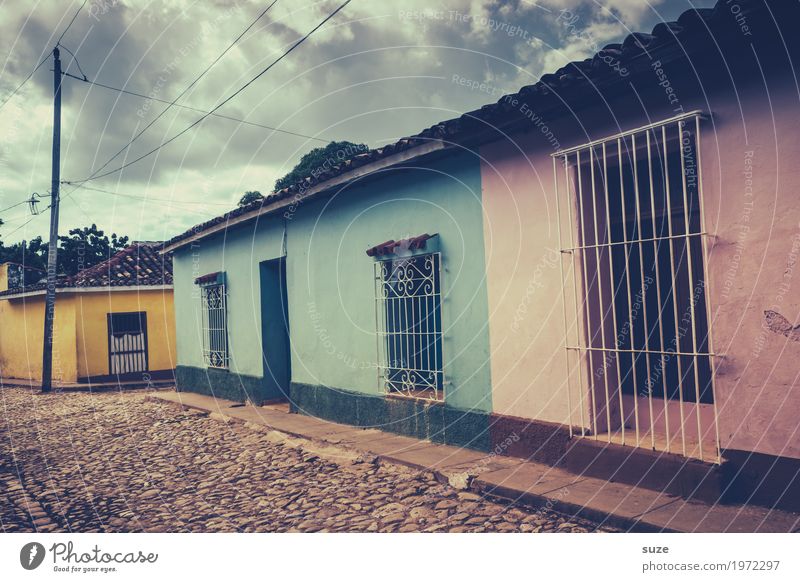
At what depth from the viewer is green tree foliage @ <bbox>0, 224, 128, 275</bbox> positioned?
23.3 meters

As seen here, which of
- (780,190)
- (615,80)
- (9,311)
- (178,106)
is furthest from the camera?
(9,311)

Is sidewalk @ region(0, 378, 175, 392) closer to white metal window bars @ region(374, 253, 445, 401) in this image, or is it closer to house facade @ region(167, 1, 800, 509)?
house facade @ region(167, 1, 800, 509)

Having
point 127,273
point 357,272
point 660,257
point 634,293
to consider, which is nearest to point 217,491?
point 357,272

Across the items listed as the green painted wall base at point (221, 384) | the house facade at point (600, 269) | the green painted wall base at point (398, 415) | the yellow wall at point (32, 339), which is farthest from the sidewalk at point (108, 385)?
the house facade at point (600, 269)

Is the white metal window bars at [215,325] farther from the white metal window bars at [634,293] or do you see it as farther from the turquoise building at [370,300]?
the white metal window bars at [634,293]

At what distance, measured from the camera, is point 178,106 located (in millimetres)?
8359

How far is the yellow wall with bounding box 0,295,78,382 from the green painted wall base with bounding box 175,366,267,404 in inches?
222

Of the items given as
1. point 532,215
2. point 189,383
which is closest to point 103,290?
point 189,383

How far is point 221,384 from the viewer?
10.9m

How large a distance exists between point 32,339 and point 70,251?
5.16 meters

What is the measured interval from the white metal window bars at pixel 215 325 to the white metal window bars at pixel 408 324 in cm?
483

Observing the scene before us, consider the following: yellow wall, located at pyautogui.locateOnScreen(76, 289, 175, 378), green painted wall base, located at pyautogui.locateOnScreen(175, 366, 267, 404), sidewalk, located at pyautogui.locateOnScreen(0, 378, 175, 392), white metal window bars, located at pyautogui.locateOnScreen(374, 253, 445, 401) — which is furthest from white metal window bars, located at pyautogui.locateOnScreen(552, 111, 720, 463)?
yellow wall, located at pyautogui.locateOnScreen(76, 289, 175, 378)

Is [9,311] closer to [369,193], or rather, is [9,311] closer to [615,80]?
[369,193]

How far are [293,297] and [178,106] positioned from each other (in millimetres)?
3132
